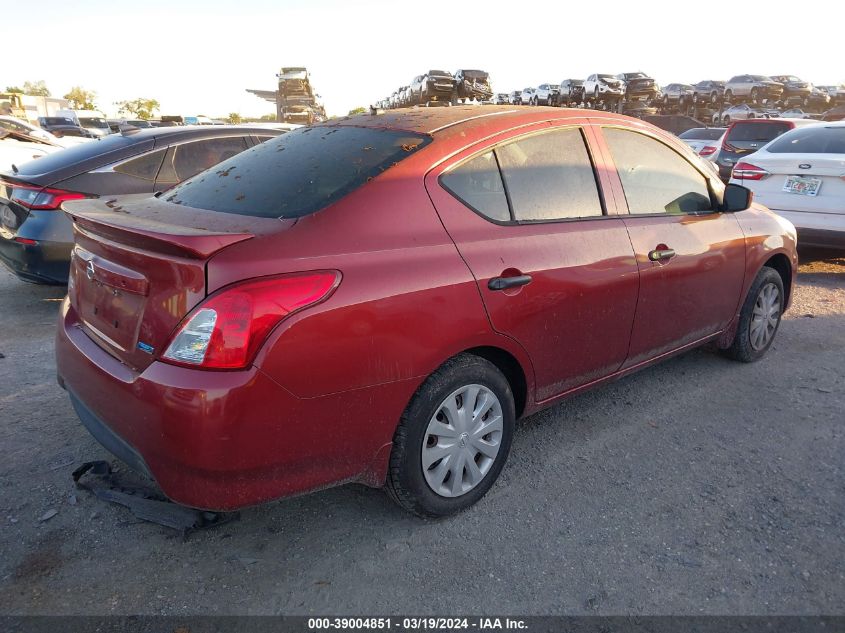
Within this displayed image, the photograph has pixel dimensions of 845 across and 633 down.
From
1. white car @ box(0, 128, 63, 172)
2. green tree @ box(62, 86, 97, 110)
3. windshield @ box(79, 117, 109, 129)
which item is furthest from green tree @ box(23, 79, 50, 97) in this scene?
white car @ box(0, 128, 63, 172)

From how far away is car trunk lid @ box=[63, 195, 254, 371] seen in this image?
2.06 metres

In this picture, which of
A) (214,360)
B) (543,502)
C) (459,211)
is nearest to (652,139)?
(459,211)

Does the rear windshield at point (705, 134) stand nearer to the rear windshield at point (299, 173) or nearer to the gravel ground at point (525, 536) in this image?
the gravel ground at point (525, 536)

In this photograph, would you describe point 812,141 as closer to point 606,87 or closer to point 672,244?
point 672,244

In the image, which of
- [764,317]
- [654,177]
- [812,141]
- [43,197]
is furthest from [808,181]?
[43,197]

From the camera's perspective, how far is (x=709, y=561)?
2.47 meters

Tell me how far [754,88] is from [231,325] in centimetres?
3582

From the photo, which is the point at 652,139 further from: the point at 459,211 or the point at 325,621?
the point at 325,621

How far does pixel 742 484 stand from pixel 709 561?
2.24ft

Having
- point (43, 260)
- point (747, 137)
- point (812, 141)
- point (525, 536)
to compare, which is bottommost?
point (525, 536)

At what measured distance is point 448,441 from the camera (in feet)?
8.57

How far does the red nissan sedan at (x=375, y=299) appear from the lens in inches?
80.7

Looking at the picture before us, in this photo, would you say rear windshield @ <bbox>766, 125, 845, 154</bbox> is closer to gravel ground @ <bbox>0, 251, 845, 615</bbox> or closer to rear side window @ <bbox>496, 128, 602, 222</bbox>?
gravel ground @ <bbox>0, 251, 845, 615</bbox>

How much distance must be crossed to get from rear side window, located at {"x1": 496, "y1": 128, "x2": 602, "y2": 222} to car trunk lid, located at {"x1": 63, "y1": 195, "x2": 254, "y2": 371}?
47.7 inches
